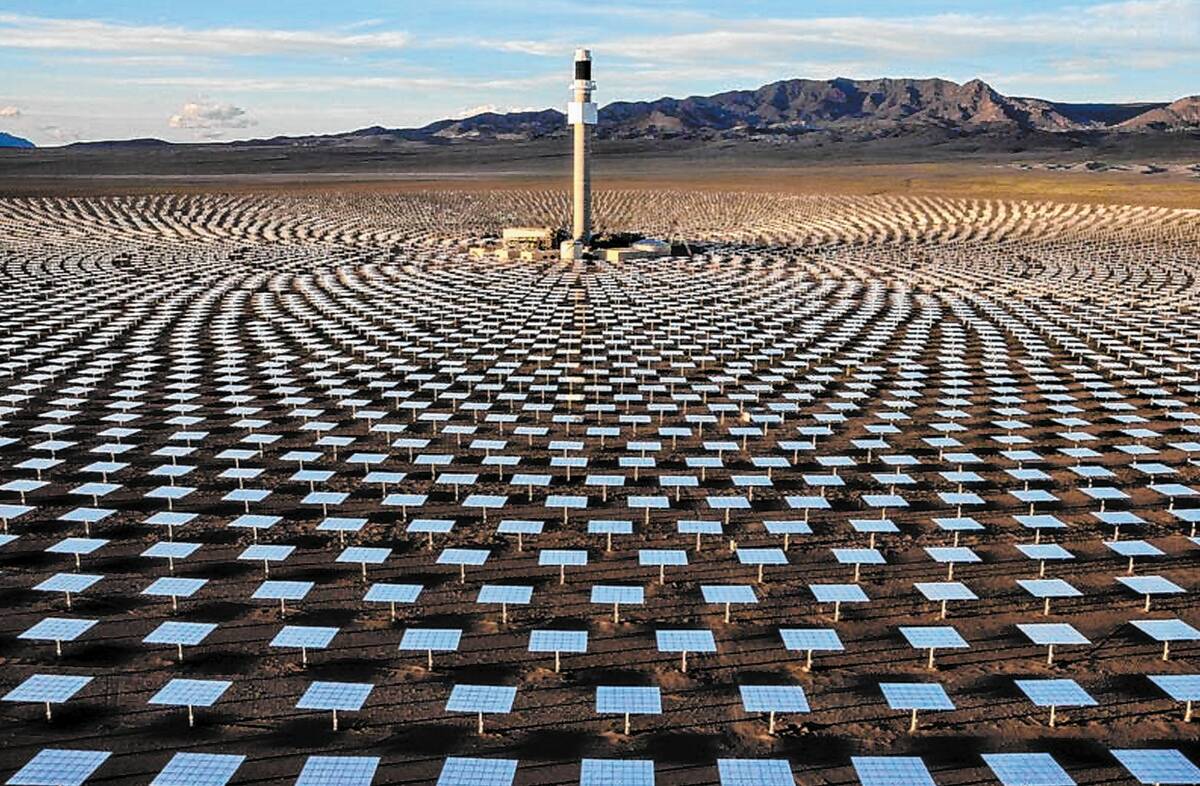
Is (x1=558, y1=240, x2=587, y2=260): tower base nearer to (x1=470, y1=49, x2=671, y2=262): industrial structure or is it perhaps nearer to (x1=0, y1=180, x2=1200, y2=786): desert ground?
(x1=470, y1=49, x2=671, y2=262): industrial structure

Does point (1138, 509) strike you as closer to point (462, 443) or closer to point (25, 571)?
point (462, 443)

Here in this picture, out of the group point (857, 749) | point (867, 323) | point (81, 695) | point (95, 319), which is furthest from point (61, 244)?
point (857, 749)

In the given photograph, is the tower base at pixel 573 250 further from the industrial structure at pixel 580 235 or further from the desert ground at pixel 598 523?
the desert ground at pixel 598 523

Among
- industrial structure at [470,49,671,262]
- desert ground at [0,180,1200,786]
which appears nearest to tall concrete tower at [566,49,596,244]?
industrial structure at [470,49,671,262]

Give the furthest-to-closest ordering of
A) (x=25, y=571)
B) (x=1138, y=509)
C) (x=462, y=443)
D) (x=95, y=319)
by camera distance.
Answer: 1. (x=95, y=319)
2. (x=462, y=443)
3. (x=1138, y=509)
4. (x=25, y=571)

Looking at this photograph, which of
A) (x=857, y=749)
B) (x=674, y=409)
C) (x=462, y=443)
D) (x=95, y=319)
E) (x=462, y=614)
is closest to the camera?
(x=857, y=749)

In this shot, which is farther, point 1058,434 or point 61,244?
point 61,244

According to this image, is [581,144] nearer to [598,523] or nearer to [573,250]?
[573,250]
